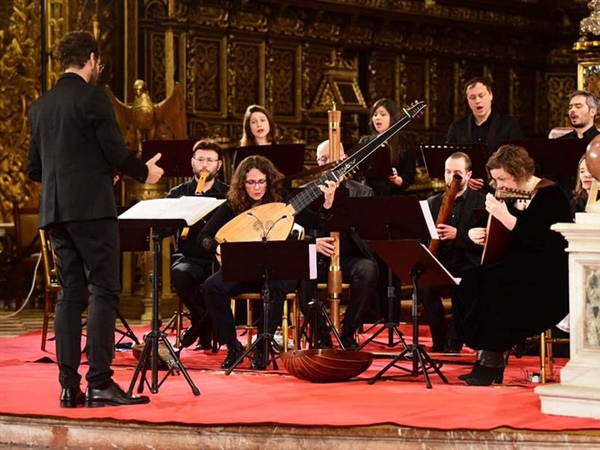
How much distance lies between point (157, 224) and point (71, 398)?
0.96m

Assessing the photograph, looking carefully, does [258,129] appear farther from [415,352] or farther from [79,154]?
[79,154]

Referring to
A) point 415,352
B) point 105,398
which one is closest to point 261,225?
point 415,352

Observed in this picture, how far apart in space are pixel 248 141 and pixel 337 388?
2.56 m

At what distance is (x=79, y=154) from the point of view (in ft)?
20.9

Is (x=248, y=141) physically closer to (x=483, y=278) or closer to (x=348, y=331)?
(x=348, y=331)

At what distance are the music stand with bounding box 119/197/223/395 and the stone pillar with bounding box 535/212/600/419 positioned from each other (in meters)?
1.80

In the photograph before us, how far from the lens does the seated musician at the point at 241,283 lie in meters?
8.03

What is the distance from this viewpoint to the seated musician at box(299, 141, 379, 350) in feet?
27.7

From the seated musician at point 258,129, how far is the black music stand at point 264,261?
1.84 m

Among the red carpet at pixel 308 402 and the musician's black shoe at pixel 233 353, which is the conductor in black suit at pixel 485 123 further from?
the musician's black shoe at pixel 233 353

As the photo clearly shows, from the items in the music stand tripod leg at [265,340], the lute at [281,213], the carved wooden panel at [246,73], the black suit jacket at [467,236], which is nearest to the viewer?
the music stand tripod leg at [265,340]

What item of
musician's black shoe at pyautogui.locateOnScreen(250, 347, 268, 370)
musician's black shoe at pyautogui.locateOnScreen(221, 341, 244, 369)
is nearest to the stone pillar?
musician's black shoe at pyautogui.locateOnScreen(250, 347, 268, 370)

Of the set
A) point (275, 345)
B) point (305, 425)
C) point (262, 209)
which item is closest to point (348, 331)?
point (275, 345)

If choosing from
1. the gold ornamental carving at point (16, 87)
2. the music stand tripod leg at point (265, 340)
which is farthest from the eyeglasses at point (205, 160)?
the gold ornamental carving at point (16, 87)
